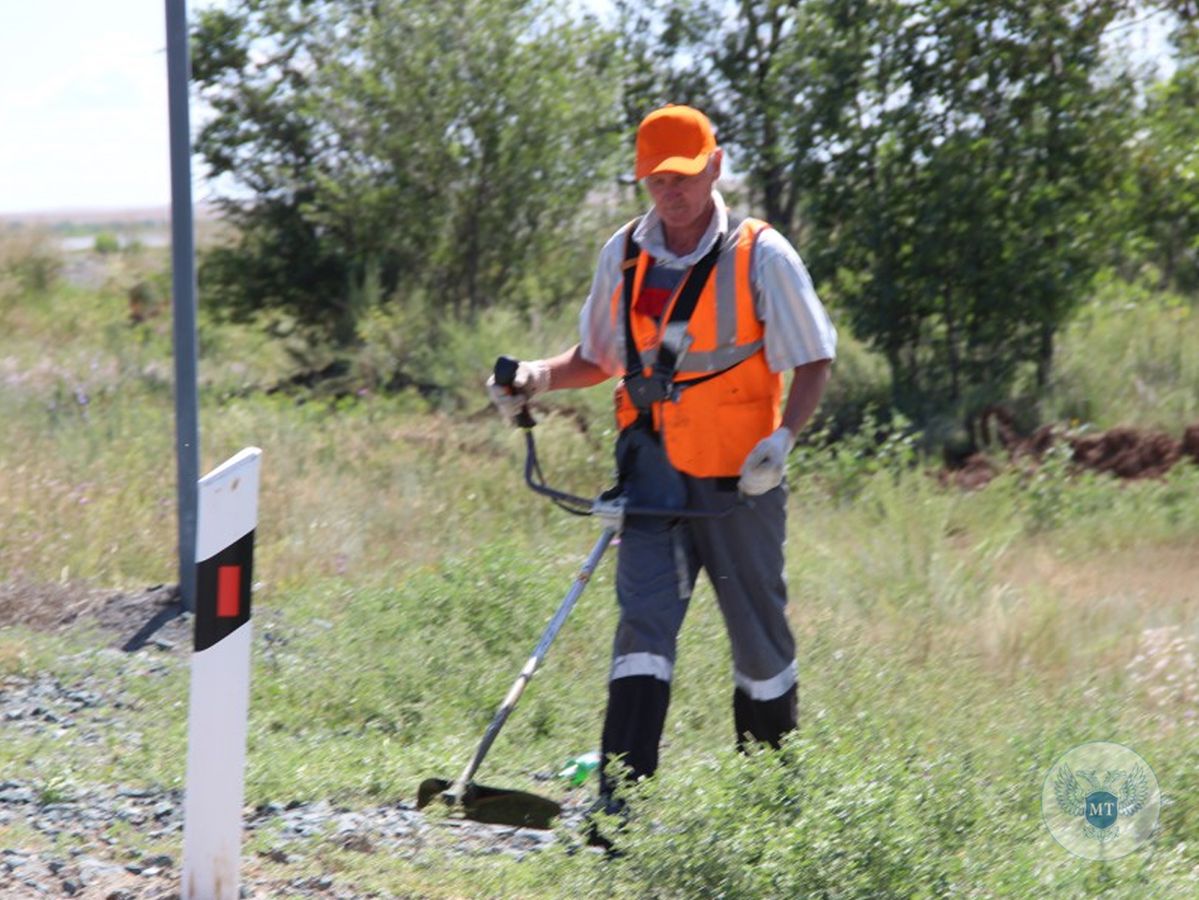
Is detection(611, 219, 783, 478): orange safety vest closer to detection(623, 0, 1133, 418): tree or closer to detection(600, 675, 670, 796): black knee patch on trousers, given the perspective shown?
detection(600, 675, 670, 796): black knee patch on trousers

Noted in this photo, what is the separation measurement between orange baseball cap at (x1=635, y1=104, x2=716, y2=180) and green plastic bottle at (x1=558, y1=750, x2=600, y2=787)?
180cm

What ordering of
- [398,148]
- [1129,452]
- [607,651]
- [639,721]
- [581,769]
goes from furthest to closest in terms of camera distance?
[398,148] → [1129,452] → [607,651] → [581,769] → [639,721]

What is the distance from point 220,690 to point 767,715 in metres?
1.69

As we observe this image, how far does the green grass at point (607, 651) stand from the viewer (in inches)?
159

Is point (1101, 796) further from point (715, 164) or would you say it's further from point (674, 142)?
point (674, 142)

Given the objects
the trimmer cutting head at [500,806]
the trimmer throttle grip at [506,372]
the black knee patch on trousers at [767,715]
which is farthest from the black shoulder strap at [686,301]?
the trimmer cutting head at [500,806]

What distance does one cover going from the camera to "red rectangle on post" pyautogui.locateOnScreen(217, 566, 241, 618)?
13.0 ft

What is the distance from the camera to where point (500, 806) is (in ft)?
15.4

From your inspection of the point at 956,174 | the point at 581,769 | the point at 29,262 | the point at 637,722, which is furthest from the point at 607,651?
the point at 29,262

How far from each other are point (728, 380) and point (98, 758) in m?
2.29

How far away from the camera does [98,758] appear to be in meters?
5.38

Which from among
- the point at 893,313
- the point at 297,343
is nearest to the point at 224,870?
the point at 893,313

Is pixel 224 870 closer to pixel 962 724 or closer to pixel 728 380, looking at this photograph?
pixel 728 380

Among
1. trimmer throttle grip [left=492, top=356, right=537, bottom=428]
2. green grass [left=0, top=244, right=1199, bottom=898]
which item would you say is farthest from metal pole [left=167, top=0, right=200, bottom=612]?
trimmer throttle grip [left=492, top=356, right=537, bottom=428]
